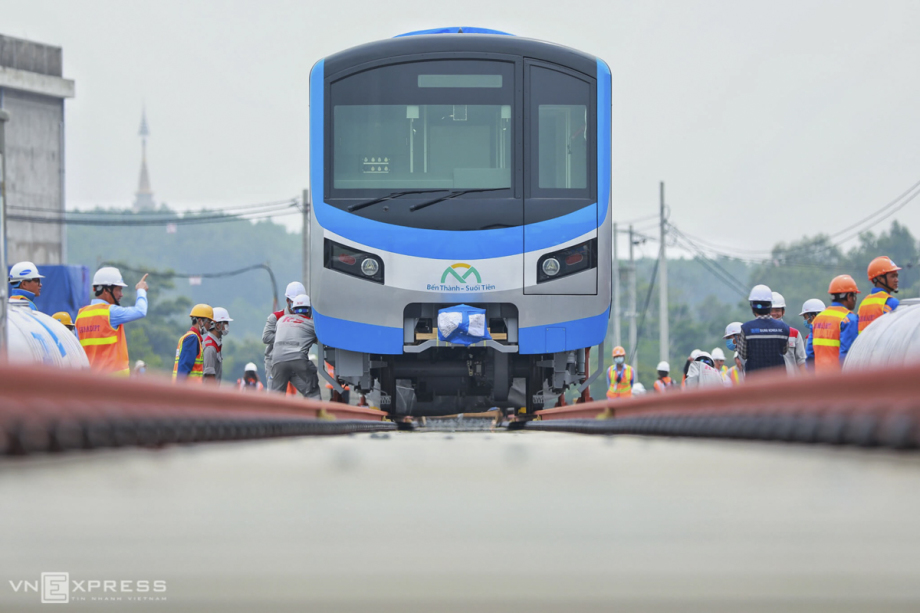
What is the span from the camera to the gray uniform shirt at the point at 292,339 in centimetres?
963

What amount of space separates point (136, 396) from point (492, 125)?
6.86 meters

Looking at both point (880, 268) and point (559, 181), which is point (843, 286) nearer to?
point (880, 268)

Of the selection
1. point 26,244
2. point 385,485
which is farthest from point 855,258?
point 385,485

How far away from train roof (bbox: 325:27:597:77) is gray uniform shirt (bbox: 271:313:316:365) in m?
2.49

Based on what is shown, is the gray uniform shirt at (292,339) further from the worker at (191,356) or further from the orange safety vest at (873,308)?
the orange safety vest at (873,308)

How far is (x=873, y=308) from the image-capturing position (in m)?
7.75

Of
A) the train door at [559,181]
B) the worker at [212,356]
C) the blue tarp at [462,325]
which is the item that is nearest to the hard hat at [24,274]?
the worker at [212,356]

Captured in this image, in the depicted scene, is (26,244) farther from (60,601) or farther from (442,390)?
(60,601)

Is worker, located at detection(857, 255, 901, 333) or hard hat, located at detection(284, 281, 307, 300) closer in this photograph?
worker, located at detection(857, 255, 901, 333)

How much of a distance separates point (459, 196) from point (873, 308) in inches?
128

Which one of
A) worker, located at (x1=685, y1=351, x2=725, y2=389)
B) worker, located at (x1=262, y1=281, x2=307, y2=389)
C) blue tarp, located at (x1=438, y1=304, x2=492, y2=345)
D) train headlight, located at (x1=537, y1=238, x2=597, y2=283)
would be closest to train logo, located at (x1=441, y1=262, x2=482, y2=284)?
blue tarp, located at (x1=438, y1=304, x2=492, y2=345)

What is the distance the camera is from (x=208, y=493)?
2025 mm

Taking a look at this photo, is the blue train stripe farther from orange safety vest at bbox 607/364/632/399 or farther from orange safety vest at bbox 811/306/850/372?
orange safety vest at bbox 607/364/632/399

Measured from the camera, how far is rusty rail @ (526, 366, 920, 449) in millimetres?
1372
